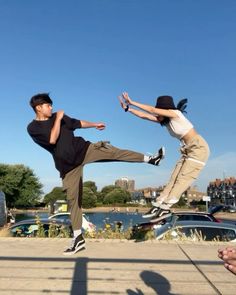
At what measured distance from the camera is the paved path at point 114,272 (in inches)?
192

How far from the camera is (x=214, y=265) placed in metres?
6.17

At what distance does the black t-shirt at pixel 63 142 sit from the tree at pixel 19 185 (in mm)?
81673

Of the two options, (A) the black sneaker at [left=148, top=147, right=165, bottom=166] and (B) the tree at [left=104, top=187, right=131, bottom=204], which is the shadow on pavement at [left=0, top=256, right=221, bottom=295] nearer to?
(A) the black sneaker at [left=148, top=147, right=165, bottom=166]

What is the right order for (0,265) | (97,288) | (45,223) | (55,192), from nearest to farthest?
(97,288) < (0,265) < (45,223) < (55,192)

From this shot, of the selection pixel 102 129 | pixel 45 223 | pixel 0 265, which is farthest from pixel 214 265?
pixel 45 223

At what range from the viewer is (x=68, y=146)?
5.71 meters

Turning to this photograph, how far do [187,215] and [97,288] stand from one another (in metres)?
12.6

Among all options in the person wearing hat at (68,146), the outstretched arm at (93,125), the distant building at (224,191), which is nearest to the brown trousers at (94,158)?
the person wearing hat at (68,146)

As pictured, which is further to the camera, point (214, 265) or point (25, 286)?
point (214, 265)

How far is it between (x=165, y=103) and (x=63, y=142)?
1.45 meters

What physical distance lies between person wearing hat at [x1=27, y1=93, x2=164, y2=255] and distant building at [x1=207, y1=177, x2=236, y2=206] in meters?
144

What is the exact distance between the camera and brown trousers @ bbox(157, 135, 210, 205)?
199 inches

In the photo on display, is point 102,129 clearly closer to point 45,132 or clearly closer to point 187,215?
point 45,132

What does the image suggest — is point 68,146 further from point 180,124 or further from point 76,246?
point 76,246
